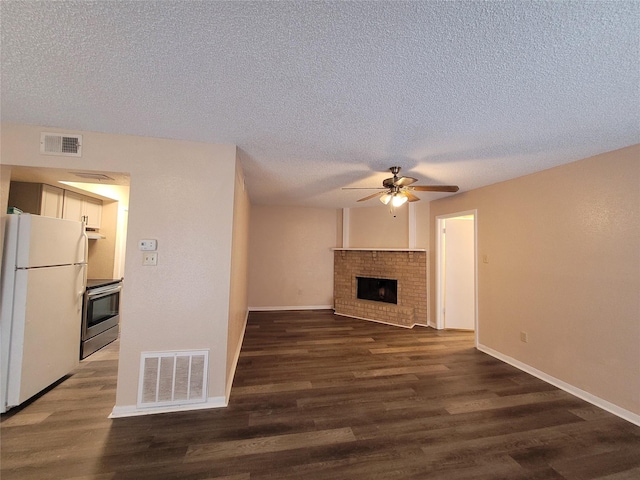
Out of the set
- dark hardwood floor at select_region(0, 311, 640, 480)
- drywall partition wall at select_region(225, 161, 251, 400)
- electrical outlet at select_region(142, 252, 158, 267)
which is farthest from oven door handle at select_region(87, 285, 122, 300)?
drywall partition wall at select_region(225, 161, 251, 400)

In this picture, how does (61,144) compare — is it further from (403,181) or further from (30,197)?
(403,181)

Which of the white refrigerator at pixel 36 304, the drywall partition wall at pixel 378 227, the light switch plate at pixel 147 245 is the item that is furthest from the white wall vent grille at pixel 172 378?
the drywall partition wall at pixel 378 227

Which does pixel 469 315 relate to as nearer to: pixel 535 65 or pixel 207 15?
pixel 535 65

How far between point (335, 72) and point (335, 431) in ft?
8.00

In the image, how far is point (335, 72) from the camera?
4.29ft

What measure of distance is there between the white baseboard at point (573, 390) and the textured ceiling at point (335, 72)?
2312mm

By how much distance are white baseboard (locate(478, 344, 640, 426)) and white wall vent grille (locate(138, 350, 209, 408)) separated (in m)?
3.54

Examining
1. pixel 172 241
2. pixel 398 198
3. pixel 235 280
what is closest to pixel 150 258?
pixel 172 241

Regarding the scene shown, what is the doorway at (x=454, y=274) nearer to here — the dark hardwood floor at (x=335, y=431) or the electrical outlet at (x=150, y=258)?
the dark hardwood floor at (x=335, y=431)

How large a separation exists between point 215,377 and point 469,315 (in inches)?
169

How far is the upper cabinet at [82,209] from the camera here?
Answer: 314 cm

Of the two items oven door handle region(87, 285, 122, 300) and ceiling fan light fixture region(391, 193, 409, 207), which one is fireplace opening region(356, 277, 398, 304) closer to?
ceiling fan light fixture region(391, 193, 409, 207)

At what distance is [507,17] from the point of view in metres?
0.99

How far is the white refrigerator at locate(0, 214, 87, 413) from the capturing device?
200 centimetres
